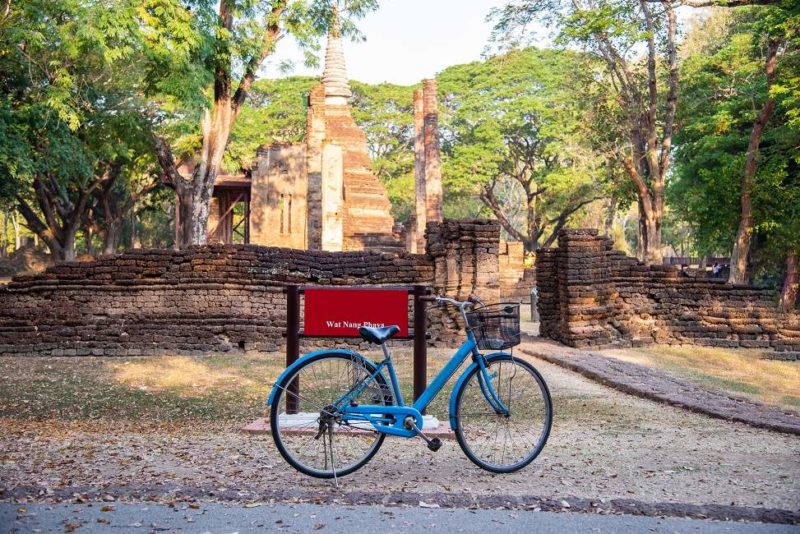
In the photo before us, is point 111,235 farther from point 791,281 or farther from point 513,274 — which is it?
point 791,281

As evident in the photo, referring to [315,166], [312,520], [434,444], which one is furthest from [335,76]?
[312,520]

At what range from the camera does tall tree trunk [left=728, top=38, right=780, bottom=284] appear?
17047 millimetres

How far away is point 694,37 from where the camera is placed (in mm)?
30625

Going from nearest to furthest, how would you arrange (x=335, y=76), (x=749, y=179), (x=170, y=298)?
Result: (x=170, y=298)
(x=749, y=179)
(x=335, y=76)

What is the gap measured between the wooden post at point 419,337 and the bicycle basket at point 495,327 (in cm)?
126

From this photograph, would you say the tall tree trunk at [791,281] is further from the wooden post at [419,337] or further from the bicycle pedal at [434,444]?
the bicycle pedal at [434,444]

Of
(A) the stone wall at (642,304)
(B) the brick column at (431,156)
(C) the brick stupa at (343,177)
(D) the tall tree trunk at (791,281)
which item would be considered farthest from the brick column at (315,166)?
(D) the tall tree trunk at (791,281)

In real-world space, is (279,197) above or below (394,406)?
above

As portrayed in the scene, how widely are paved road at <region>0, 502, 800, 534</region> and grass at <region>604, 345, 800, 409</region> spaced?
5767mm

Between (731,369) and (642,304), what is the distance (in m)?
2.72

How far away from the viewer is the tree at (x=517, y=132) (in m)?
34.2

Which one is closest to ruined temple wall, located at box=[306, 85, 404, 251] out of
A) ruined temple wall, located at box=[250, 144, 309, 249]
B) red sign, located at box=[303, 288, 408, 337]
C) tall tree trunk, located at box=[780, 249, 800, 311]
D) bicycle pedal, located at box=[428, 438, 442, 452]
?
ruined temple wall, located at box=[250, 144, 309, 249]

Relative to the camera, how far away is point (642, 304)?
47.4ft

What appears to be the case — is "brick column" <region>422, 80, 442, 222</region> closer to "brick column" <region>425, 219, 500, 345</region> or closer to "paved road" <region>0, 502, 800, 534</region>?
"brick column" <region>425, 219, 500, 345</region>
